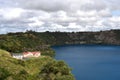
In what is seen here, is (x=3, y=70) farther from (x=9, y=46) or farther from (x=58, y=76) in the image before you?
(x=9, y=46)

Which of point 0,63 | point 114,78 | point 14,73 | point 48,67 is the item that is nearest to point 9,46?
point 114,78

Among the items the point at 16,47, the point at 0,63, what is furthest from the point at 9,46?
the point at 0,63

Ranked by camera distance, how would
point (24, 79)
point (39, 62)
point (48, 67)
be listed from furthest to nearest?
point (39, 62), point (48, 67), point (24, 79)

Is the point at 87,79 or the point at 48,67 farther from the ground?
the point at 48,67

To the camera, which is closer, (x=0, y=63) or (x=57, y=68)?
(x=0, y=63)

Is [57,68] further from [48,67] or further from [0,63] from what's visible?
[0,63]

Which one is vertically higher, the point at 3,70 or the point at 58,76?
the point at 3,70

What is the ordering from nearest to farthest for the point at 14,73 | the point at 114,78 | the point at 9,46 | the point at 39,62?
the point at 14,73
the point at 39,62
the point at 114,78
the point at 9,46

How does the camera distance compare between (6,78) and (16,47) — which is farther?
(16,47)

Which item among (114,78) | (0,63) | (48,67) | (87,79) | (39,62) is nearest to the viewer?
(0,63)
